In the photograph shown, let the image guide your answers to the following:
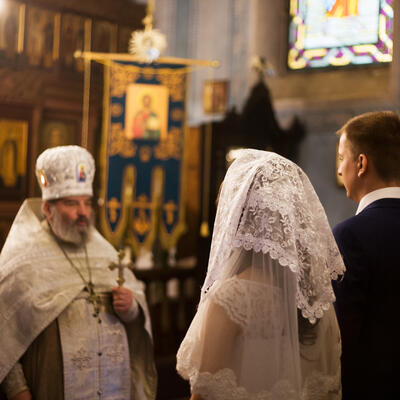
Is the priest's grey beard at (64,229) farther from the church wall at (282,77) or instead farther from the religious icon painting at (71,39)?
the religious icon painting at (71,39)

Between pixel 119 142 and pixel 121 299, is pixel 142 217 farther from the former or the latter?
pixel 121 299

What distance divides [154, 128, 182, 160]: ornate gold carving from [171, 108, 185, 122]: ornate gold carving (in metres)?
0.12

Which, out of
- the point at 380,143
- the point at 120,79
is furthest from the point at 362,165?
the point at 120,79

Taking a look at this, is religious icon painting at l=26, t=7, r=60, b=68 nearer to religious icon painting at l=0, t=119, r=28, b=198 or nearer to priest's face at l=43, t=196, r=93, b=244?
religious icon painting at l=0, t=119, r=28, b=198

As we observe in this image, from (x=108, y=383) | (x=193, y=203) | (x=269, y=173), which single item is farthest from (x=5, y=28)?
(x=269, y=173)

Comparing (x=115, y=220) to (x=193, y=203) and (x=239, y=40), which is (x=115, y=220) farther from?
(x=239, y=40)

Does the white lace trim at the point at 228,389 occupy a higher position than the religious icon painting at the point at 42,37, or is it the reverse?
the religious icon painting at the point at 42,37

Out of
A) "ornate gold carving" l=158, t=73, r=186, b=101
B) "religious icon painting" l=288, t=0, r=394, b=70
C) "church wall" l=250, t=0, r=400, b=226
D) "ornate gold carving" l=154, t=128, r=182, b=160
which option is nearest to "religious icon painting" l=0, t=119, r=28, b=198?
"ornate gold carving" l=154, t=128, r=182, b=160

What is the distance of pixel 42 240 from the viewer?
146 inches

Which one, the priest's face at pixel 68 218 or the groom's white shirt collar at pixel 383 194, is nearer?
the groom's white shirt collar at pixel 383 194

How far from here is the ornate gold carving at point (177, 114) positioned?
7719mm

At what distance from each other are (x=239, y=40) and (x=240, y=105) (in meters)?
0.90

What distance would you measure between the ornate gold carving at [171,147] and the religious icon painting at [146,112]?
0.07 m

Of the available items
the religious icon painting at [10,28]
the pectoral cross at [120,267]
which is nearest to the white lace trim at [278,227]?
the pectoral cross at [120,267]
